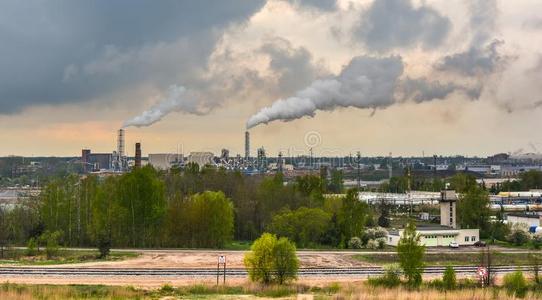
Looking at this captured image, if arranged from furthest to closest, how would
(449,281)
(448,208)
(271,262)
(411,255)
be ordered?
(448,208) → (271,262) → (411,255) → (449,281)

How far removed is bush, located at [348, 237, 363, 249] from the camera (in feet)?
179

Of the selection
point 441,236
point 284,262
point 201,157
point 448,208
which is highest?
point 201,157

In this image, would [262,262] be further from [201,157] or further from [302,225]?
[201,157]


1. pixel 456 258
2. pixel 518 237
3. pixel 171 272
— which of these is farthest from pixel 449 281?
pixel 518 237

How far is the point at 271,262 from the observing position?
32.2m

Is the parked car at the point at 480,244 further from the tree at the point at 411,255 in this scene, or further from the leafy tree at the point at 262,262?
the leafy tree at the point at 262,262

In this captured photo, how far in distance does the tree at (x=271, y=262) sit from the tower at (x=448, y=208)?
33.3 m

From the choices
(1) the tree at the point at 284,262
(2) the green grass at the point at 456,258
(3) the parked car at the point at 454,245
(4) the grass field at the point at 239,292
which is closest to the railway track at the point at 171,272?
(1) the tree at the point at 284,262

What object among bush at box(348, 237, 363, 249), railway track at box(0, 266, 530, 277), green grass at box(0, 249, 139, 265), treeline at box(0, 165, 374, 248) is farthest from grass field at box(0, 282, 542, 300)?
bush at box(348, 237, 363, 249)

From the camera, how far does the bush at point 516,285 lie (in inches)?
1180

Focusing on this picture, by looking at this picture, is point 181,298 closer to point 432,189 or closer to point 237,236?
point 237,236

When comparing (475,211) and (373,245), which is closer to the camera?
(373,245)

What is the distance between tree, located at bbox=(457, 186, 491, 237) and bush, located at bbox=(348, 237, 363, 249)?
1575cm

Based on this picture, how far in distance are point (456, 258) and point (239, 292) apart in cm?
2244
